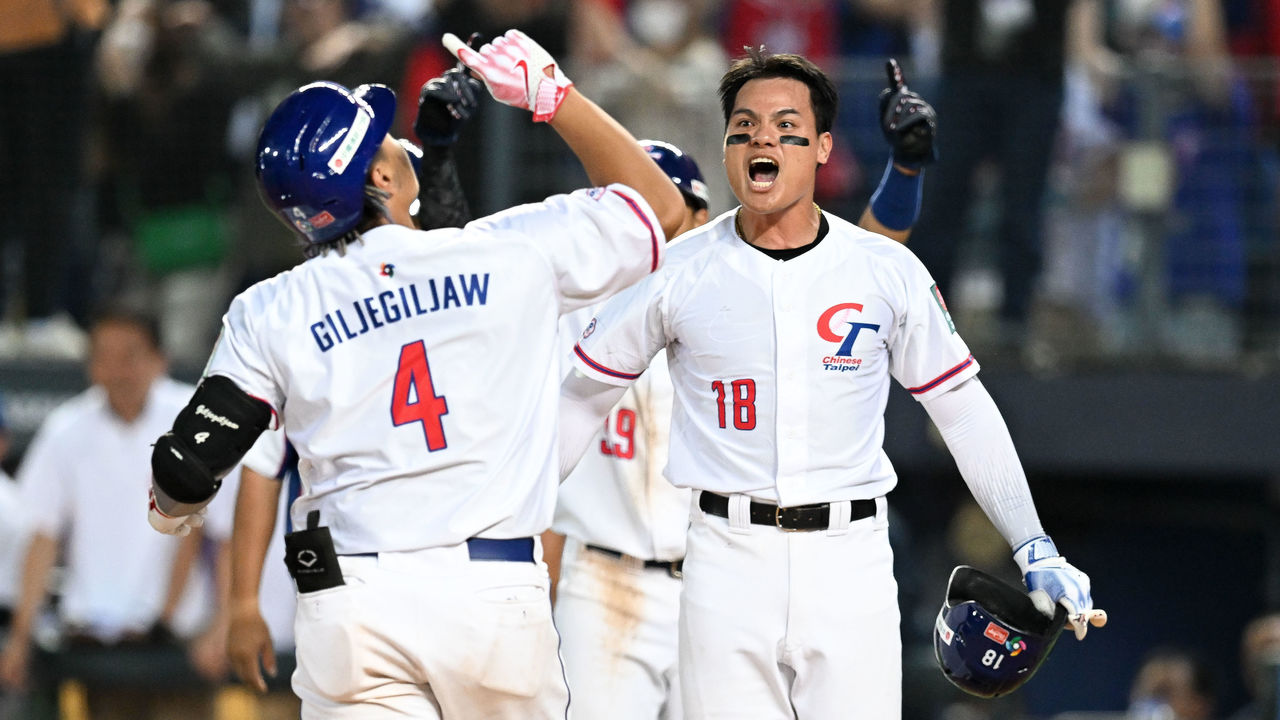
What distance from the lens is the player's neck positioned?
432 cm

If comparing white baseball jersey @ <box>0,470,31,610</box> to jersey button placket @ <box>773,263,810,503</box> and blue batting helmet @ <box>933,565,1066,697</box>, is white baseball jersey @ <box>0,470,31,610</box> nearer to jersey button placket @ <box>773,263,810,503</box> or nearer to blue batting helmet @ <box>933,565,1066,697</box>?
jersey button placket @ <box>773,263,810,503</box>

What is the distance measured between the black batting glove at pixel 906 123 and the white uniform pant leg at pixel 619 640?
139cm

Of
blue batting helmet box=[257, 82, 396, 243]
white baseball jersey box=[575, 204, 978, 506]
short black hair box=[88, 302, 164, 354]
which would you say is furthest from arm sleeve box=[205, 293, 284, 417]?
short black hair box=[88, 302, 164, 354]

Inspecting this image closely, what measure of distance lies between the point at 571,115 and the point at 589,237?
0.37 m

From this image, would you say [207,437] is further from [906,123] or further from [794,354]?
[906,123]

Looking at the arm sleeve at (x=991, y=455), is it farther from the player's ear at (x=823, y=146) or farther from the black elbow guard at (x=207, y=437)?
the black elbow guard at (x=207, y=437)

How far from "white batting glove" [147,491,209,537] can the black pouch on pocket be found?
26 cm

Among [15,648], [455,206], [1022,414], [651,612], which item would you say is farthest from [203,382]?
[1022,414]

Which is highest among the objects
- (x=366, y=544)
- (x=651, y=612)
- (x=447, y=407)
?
(x=447, y=407)

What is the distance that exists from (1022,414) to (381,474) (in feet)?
19.7

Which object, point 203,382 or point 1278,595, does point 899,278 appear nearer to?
point 203,382

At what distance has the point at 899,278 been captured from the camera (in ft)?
13.9

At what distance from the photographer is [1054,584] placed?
416cm

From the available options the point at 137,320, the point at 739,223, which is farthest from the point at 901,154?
the point at 137,320
